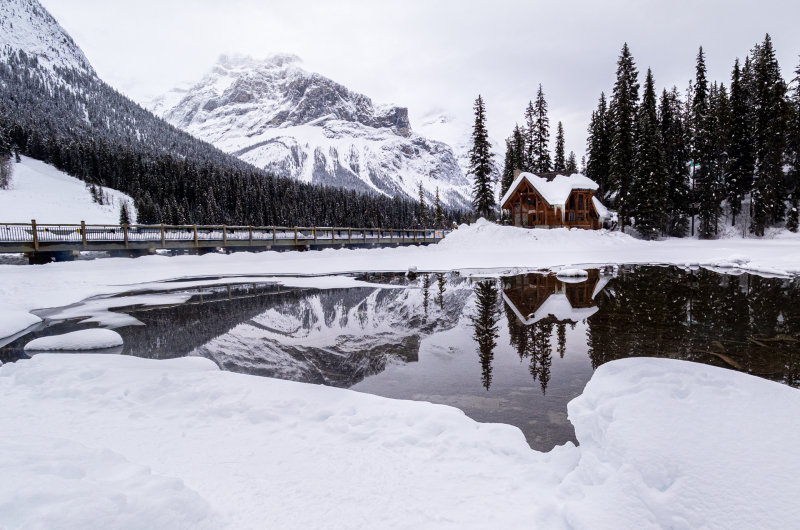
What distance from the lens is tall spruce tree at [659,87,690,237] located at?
1619 inches

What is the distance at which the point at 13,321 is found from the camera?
924 cm

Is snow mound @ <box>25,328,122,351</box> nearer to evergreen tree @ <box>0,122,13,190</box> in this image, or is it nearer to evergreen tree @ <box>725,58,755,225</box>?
evergreen tree @ <box>725,58,755,225</box>

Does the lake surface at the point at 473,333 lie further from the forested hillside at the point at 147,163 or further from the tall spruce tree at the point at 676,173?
the forested hillside at the point at 147,163

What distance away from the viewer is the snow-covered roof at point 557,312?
941 cm

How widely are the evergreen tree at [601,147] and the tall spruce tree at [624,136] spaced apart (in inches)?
208

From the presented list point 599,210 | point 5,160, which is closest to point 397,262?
point 599,210

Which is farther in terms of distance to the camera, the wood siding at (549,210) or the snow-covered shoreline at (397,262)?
the wood siding at (549,210)

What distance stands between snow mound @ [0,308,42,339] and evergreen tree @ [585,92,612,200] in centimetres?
5295

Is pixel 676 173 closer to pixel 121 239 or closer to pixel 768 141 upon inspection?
pixel 768 141

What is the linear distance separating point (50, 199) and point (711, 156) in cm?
9897

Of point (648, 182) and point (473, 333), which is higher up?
point (648, 182)

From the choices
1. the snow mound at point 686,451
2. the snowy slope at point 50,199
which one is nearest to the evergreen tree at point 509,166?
the snow mound at point 686,451

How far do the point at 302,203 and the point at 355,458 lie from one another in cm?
9425

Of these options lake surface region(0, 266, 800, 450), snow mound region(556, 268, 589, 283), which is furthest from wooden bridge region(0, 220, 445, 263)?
snow mound region(556, 268, 589, 283)
